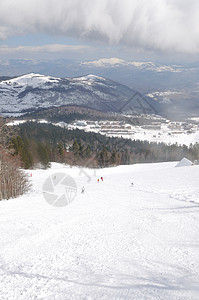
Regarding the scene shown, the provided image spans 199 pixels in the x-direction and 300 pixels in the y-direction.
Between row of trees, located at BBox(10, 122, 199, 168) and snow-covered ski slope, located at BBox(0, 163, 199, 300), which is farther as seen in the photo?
row of trees, located at BBox(10, 122, 199, 168)

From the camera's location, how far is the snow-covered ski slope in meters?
7.62

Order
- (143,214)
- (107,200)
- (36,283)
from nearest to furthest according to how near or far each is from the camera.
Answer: (36,283)
(143,214)
(107,200)

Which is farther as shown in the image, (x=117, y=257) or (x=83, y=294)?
(x=117, y=257)

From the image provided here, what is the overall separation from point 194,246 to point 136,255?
10.1ft

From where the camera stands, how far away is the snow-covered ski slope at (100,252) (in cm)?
762

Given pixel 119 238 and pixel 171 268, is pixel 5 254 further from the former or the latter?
pixel 171 268

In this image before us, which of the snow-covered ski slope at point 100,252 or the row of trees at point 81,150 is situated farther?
the row of trees at point 81,150

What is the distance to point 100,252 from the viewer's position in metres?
10.6

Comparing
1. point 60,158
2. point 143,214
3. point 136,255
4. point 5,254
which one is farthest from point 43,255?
point 60,158

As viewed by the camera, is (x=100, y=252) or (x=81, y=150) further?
(x=81, y=150)

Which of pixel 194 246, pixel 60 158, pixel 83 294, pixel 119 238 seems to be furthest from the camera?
pixel 60 158

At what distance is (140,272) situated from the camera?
8688 millimetres

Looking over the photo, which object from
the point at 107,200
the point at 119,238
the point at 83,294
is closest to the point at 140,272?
the point at 83,294

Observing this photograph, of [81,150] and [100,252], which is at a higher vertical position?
[81,150]
